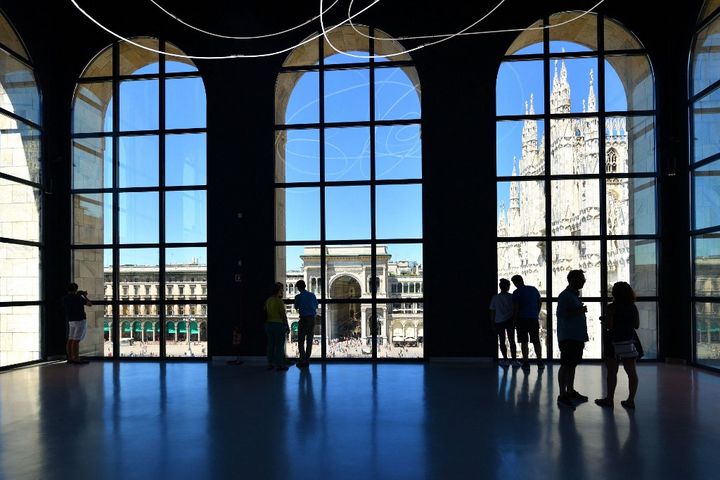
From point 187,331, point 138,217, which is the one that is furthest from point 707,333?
point 138,217

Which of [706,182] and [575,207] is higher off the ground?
[706,182]

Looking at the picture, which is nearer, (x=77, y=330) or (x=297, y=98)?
(x=77, y=330)

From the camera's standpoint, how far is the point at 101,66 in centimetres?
1107

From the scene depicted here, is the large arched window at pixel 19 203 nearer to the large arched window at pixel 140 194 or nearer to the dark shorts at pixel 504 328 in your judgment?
the large arched window at pixel 140 194

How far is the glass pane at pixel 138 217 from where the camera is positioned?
35.3ft

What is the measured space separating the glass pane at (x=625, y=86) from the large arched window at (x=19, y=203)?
1057 centimetres

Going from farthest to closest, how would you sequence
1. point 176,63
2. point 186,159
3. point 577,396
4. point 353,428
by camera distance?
point 176,63
point 186,159
point 577,396
point 353,428

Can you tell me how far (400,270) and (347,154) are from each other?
Answer: 7.67ft

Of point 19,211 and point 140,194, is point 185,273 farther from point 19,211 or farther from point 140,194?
point 19,211

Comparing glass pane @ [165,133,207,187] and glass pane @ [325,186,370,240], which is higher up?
glass pane @ [165,133,207,187]

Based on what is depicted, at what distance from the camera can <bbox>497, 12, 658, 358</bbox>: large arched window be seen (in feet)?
32.6

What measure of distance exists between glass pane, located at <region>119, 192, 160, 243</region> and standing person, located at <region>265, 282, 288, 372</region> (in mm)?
3344

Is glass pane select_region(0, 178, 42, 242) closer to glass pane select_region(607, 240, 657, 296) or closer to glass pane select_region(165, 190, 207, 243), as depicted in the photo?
glass pane select_region(165, 190, 207, 243)

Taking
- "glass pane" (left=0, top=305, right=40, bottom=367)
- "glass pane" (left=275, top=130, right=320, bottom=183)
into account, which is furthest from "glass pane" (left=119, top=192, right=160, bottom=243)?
"glass pane" (left=275, top=130, right=320, bottom=183)
